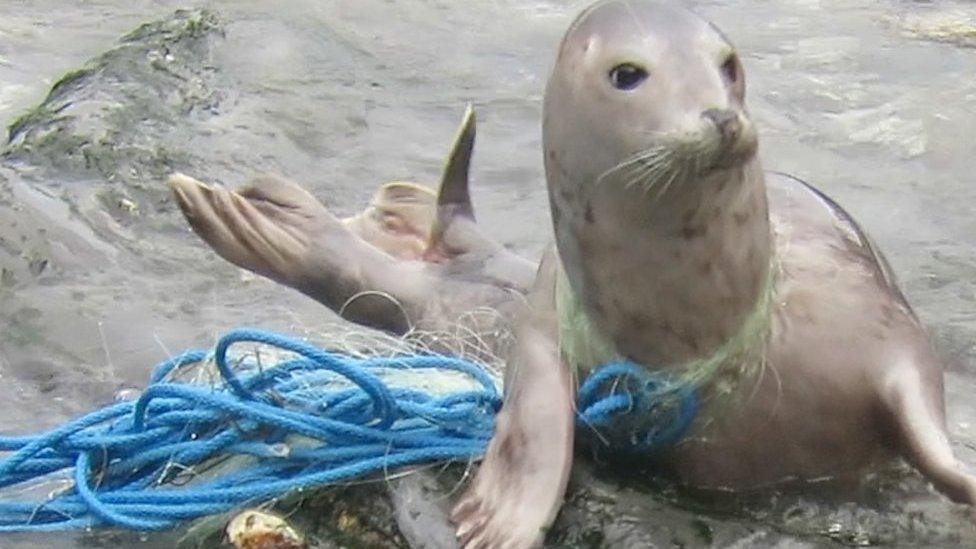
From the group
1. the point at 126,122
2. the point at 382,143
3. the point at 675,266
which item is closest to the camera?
the point at 675,266

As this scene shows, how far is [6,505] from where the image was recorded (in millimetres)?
Result: 3719

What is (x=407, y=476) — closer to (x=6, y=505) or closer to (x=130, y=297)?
(x=6, y=505)

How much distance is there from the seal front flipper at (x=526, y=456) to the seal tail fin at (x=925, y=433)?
21.5 inches

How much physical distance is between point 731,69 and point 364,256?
1.71 m

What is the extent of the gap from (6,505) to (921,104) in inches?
166

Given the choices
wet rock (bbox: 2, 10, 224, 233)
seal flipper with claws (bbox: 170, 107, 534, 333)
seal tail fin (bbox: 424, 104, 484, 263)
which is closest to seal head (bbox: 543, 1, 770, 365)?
seal flipper with claws (bbox: 170, 107, 534, 333)

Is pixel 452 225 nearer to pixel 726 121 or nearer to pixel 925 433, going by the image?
pixel 925 433

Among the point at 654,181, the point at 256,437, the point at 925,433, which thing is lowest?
the point at 256,437

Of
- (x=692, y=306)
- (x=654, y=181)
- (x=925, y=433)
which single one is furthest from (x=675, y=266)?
(x=925, y=433)

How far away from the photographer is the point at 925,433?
126 inches

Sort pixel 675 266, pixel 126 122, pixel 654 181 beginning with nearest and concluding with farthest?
pixel 654 181 → pixel 675 266 → pixel 126 122

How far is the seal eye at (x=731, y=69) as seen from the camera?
10.1 feet

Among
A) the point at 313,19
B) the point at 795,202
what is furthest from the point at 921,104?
the point at 795,202

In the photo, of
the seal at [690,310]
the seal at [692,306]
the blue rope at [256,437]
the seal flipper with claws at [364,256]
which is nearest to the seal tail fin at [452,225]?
the seal flipper with claws at [364,256]
